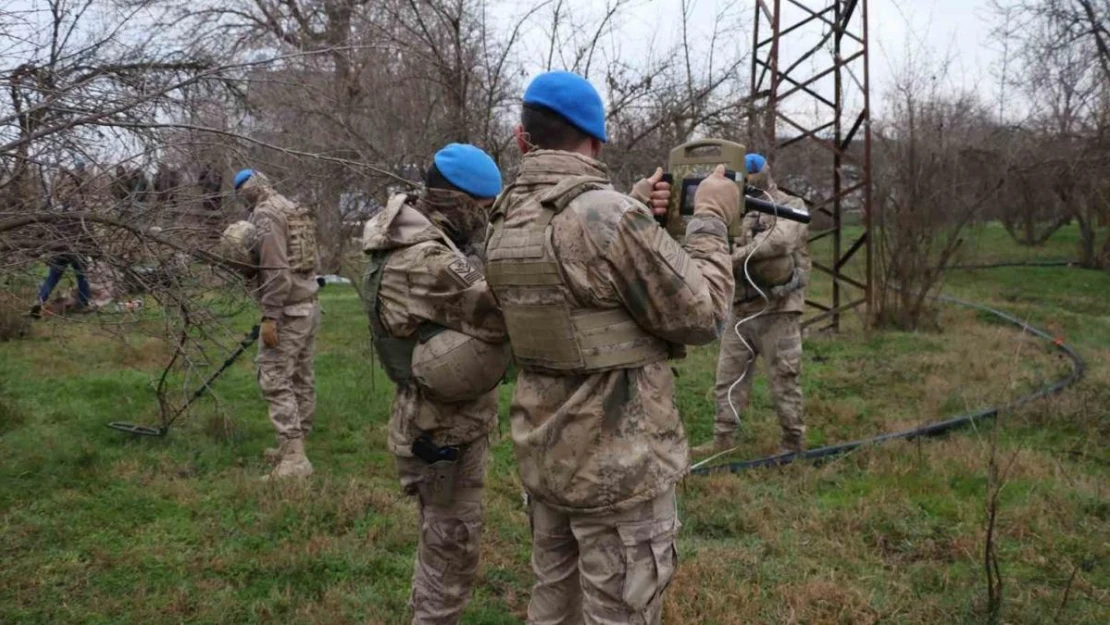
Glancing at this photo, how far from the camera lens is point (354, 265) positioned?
8742 mm

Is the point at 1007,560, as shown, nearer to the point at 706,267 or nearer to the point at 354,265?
the point at 706,267

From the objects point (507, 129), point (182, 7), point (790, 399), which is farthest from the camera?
point (507, 129)

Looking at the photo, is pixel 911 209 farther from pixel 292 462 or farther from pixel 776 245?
pixel 292 462

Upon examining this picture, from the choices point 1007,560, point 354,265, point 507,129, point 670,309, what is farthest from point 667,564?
point 354,265

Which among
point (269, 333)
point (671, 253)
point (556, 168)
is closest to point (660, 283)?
point (671, 253)

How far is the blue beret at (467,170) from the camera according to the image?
10.2 ft

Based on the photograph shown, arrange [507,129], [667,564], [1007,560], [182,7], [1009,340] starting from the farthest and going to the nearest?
[1009,340]
[507,129]
[182,7]
[1007,560]
[667,564]

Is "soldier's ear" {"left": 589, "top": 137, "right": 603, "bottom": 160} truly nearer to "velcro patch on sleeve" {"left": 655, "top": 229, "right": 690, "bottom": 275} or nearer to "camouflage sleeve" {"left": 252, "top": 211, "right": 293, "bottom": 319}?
"velcro patch on sleeve" {"left": 655, "top": 229, "right": 690, "bottom": 275}

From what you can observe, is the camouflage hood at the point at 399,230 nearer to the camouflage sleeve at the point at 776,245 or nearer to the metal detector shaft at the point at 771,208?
the metal detector shaft at the point at 771,208

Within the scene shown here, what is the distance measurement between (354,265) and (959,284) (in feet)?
43.8

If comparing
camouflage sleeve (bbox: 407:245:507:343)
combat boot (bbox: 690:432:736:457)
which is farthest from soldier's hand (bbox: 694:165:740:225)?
combat boot (bbox: 690:432:736:457)

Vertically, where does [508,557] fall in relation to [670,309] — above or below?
below

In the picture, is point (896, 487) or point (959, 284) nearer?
point (896, 487)

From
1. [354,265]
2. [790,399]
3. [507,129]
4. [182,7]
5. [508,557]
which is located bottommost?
[508,557]
